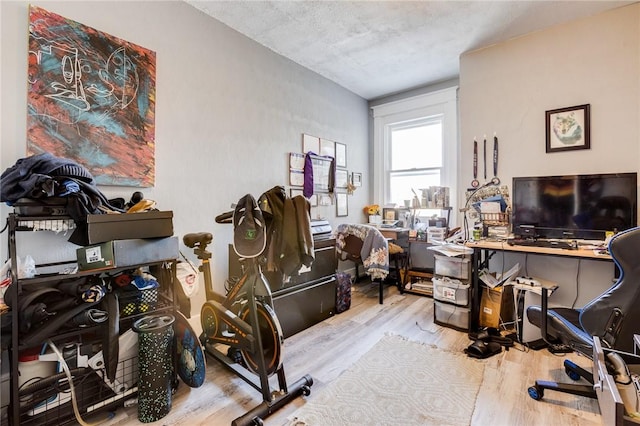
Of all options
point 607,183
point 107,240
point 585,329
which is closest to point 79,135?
point 107,240

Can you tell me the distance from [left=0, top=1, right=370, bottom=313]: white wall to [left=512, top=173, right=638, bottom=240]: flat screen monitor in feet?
8.08

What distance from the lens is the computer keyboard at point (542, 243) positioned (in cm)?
229

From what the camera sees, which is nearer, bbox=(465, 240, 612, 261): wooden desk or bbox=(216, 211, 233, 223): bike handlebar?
bbox=(216, 211, 233, 223): bike handlebar

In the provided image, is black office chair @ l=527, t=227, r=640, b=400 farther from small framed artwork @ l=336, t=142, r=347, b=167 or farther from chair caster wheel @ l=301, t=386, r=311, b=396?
small framed artwork @ l=336, t=142, r=347, b=167

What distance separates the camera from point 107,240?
152 centimetres

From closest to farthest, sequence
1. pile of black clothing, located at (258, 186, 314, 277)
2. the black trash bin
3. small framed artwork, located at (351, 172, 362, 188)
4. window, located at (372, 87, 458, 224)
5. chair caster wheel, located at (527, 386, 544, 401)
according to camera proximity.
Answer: the black trash bin
chair caster wheel, located at (527, 386, 544, 401)
pile of black clothing, located at (258, 186, 314, 277)
window, located at (372, 87, 458, 224)
small framed artwork, located at (351, 172, 362, 188)

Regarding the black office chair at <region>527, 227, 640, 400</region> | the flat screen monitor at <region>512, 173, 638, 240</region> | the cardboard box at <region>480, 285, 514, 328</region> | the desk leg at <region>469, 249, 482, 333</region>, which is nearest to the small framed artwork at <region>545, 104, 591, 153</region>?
the flat screen monitor at <region>512, 173, 638, 240</region>

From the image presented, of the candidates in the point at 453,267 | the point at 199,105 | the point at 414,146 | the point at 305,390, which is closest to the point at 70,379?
the point at 305,390

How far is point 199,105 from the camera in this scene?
8.41ft

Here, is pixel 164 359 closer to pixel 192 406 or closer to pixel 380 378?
pixel 192 406

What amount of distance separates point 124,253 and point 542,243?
9.97 ft

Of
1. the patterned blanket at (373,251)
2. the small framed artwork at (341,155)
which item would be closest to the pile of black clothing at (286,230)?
the patterned blanket at (373,251)

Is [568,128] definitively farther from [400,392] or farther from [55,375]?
[55,375]

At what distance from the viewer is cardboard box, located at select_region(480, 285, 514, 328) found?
259 centimetres
